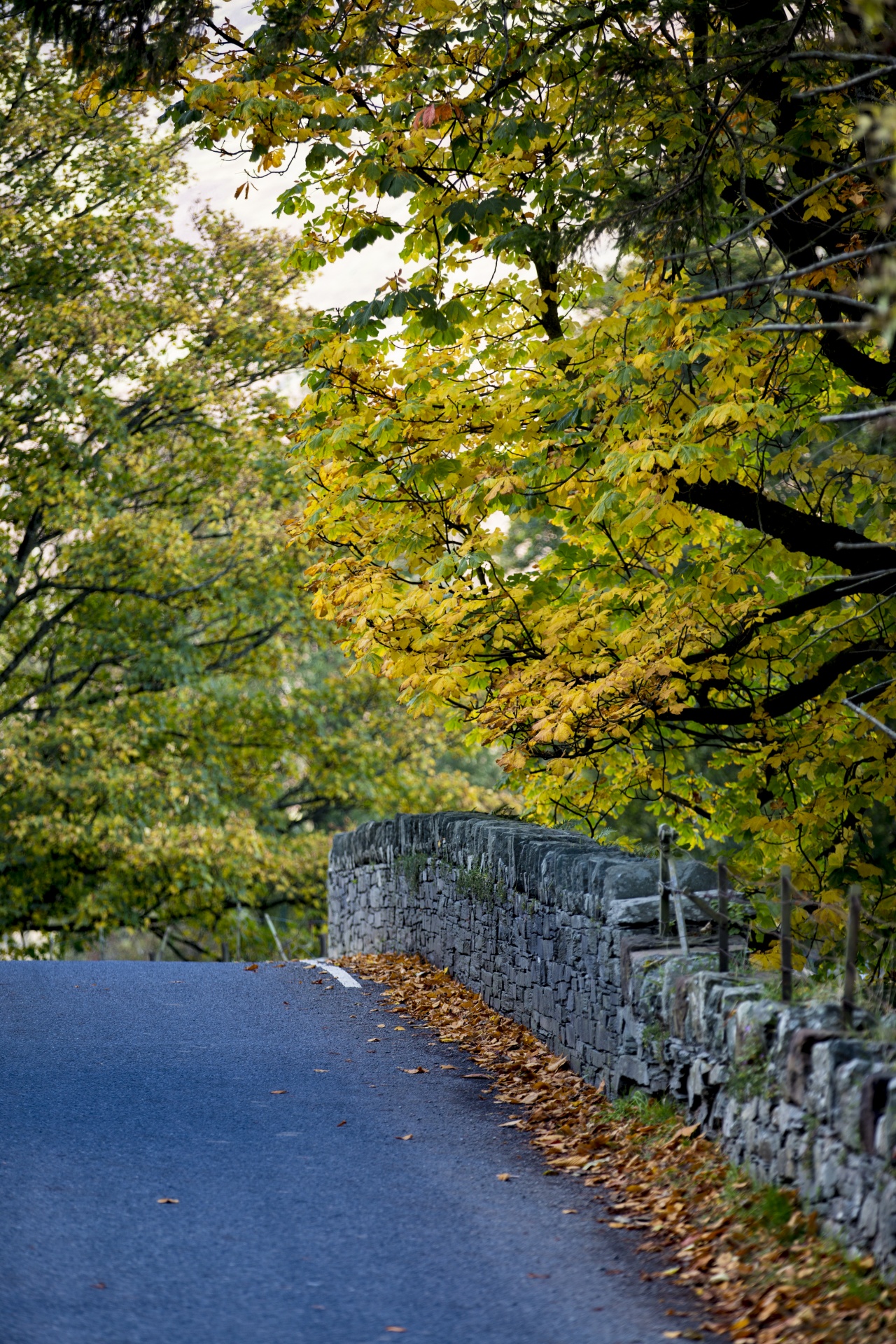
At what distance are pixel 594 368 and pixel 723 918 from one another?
3497 mm

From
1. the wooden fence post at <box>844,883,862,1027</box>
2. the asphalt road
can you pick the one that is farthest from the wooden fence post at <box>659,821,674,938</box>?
the wooden fence post at <box>844,883,862,1027</box>

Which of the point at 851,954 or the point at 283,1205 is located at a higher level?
the point at 851,954

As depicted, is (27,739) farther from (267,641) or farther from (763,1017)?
(763,1017)

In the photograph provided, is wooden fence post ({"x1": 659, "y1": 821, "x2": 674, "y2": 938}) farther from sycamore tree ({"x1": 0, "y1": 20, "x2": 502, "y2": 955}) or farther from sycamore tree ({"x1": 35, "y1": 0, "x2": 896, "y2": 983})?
sycamore tree ({"x1": 0, "y1": 20, "x2": 502, "y2": 955})

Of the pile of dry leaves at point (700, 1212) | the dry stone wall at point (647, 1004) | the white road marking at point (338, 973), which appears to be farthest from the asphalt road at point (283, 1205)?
the white road marking at point (338, 973)

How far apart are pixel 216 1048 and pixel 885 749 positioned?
4751mm

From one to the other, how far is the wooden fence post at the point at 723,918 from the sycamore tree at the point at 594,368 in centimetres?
111

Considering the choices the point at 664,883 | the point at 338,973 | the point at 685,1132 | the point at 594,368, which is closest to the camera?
the point at 685,1132

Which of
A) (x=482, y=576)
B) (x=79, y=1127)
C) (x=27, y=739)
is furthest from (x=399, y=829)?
(x=27, y=739)

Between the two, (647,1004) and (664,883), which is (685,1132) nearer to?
(647,1004)

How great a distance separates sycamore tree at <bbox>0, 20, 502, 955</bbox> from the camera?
17.9 metres

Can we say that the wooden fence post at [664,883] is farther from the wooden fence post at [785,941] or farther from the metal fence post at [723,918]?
the wooden fence post at [785,941]

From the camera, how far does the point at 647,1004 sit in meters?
6.60

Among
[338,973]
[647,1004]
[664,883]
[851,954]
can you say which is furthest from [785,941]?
[338,973]
